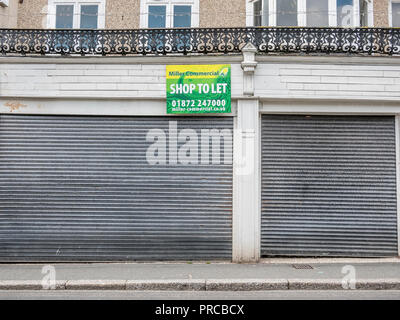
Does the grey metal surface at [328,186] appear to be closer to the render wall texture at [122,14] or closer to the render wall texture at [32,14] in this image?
the render wall texture at [122,14]

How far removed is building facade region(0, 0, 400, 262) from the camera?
813cm

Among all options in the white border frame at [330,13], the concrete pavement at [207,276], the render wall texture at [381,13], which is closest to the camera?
the concrete pavement at [207,276]

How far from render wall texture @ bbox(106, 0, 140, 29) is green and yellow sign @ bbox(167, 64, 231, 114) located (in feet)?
8.14

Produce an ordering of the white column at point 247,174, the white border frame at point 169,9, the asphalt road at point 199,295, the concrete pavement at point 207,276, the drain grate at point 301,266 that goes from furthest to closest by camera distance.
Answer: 1. the white border frame at point 169,9
2. the white column at point 247,174
3. the drain grate at point 301,266
4. the concrete pavement at point 207,276
5. the asphalt road at point 199,295

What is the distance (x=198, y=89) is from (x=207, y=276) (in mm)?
4115

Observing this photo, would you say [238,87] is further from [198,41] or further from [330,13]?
[330,13]

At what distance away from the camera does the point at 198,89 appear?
823 centimetres

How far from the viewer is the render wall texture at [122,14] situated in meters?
9.74

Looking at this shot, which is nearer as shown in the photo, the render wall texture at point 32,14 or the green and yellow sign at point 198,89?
the green and yellow sign at point 198,89

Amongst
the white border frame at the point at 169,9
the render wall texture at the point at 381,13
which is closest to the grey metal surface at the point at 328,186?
the render wall texture at the point at 381,13

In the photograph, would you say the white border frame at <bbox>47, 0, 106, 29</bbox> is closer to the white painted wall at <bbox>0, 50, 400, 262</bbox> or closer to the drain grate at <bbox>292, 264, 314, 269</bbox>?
the white painted wall at <bbox>0, 50, 400, 262</bbox>

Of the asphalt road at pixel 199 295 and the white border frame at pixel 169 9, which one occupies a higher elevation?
the white border frame at pixel 169 9

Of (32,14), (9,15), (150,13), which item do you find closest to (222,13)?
(150,13)

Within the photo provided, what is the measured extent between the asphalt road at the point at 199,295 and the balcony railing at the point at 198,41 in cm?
531
